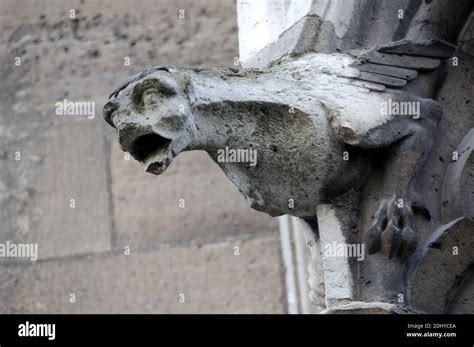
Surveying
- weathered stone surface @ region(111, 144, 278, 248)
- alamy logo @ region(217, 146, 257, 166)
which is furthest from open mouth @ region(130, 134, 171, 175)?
weathered stone surface @ region(111, 144, 278, 248)

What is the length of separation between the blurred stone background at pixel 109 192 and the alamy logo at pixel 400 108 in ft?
4.53

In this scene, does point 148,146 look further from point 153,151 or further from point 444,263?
point 444,263

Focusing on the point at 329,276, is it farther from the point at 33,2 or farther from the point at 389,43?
the point at 33,2

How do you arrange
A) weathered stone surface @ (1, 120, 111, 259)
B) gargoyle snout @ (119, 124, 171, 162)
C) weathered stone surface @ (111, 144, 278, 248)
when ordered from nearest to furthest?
gargoyle snout @ (119, 124, 171, 162) → weathered stone surface @ (111, 144, 278, 248) → weathered stone surface @ (1, 120, 111, 259)

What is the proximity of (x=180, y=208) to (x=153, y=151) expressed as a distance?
1.67 meters

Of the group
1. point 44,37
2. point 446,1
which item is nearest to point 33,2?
point 44,37

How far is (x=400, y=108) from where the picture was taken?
10.0 ft

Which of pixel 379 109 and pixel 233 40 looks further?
pixel 233 40

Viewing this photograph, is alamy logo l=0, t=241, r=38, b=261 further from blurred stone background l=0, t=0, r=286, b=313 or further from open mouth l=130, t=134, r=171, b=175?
open mouth l=130, t=134, r=171, b=175

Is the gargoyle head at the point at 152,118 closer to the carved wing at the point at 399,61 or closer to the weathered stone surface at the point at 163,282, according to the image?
the carved wing at the point at 399,61

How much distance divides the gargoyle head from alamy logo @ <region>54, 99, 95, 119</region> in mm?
1773

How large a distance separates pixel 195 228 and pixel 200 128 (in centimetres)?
161

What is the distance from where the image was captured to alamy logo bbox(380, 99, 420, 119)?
9.99 ft

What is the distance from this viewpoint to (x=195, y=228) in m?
4.53
